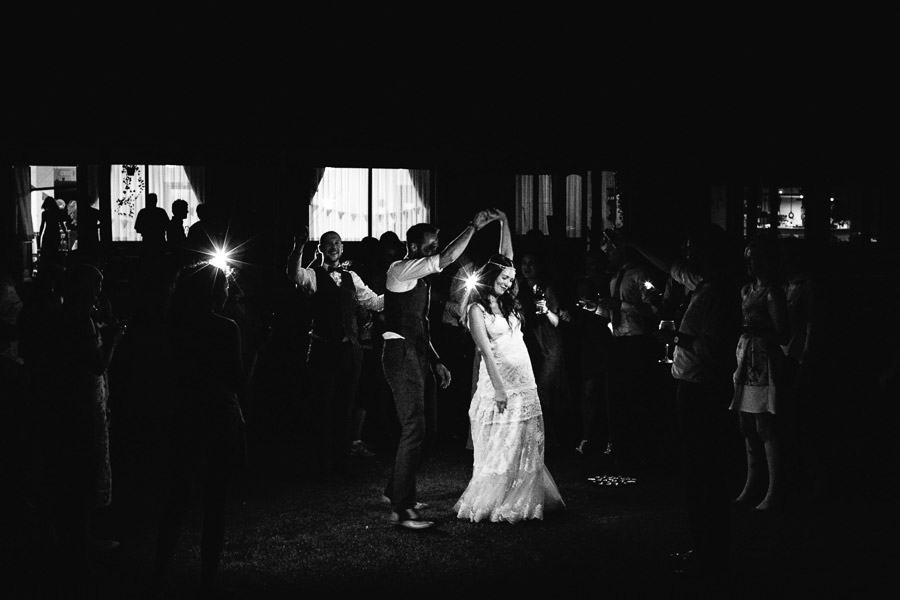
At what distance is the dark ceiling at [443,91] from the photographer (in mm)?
8125

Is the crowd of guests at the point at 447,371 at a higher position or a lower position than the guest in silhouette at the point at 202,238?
lower

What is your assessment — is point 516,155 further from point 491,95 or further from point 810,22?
point 810,22

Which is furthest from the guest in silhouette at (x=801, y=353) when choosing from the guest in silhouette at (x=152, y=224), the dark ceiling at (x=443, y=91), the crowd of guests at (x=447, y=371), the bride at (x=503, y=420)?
the guest in silhouette at (x=152, y=224)

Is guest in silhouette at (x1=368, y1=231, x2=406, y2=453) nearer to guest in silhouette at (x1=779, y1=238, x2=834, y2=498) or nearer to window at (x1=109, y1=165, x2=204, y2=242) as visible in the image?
guest in silhouette at (x1=779, y1=238, x2=834, y2=498)

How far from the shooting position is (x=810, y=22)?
389 inches

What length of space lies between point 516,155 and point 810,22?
343 cm

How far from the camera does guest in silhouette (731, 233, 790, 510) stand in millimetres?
6809

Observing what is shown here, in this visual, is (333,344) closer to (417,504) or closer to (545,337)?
(417,504)

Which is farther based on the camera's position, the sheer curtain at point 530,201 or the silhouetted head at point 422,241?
the sheer curtain at point 530,201

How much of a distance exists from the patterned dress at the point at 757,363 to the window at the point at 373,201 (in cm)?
1120

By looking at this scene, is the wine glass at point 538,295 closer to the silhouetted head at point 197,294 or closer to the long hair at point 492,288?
the long hair at point 492,288

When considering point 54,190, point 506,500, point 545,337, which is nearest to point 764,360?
point 506,500

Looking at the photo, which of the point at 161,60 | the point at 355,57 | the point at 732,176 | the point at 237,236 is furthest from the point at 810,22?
the point at 237,236

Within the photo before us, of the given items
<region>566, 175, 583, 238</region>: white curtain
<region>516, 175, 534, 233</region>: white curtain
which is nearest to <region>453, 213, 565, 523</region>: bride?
<region>516, 175, 534, 233</region>: white curtain
